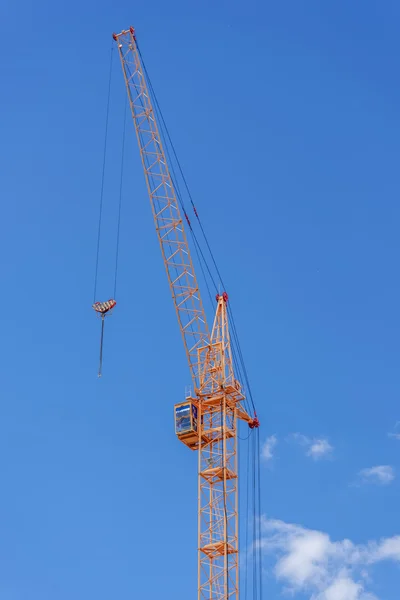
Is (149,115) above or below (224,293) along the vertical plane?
above

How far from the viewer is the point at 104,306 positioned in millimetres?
83188

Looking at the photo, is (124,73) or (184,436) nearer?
(184,436)

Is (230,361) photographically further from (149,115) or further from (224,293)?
Result: (149,115)

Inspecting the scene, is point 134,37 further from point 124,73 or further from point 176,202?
point 176,202

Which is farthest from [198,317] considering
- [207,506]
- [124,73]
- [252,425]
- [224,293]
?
[124,73]

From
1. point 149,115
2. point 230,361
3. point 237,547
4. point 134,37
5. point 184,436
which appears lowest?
point 237,547

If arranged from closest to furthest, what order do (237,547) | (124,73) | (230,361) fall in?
(237,547), (230,361), (124,73)

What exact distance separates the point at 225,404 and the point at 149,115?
2940 cm

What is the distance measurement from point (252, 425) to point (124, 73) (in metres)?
A: 37.0

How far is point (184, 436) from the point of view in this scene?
84.9m

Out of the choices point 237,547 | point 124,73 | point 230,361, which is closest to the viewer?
point 237,547

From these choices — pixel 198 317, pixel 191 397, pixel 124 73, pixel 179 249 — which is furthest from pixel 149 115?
pixel 191 397

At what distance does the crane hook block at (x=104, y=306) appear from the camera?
8312 cm

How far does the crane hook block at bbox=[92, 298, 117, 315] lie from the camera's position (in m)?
83.1
